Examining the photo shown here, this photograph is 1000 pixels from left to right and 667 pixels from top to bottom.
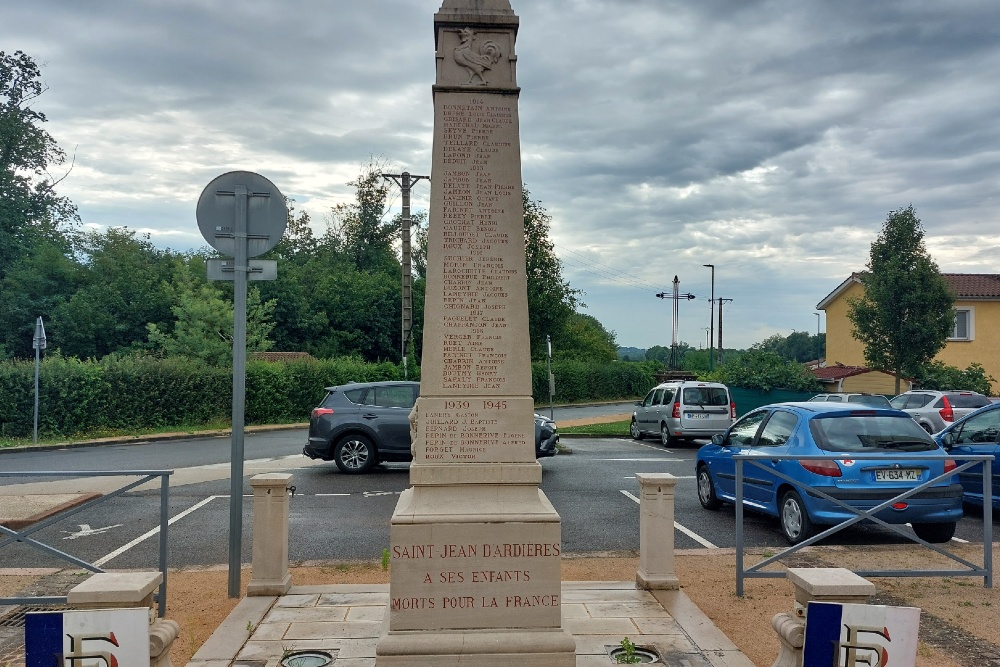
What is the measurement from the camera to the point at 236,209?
6.34m

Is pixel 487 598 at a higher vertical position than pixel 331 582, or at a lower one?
higher

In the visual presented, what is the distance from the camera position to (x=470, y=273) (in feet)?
16.6

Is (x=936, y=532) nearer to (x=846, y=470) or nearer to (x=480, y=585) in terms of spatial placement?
(x=846, y=470)

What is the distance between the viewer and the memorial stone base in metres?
4.48

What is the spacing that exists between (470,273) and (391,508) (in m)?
5.98

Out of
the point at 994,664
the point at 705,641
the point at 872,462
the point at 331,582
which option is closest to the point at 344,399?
the point at 331,582

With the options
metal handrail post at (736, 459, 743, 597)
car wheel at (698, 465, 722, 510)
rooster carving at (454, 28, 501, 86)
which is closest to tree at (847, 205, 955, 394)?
car wheel at (698, 465, 722, 510)

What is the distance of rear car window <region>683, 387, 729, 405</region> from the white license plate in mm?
11640

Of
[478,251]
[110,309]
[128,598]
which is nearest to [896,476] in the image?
[478,251]

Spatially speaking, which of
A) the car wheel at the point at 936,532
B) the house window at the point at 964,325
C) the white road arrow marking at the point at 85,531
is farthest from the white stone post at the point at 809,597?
the house window at the point at 964,325

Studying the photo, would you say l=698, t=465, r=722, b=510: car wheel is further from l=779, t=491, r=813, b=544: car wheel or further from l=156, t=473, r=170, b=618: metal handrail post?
l=156, t=473, r=170, b=618: metal handrail post

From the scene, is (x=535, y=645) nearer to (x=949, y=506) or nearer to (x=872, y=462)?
(x=872, y=462)

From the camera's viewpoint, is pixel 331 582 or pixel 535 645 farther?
pixel 331 582

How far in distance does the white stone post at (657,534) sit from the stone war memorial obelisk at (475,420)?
5.19 ft
